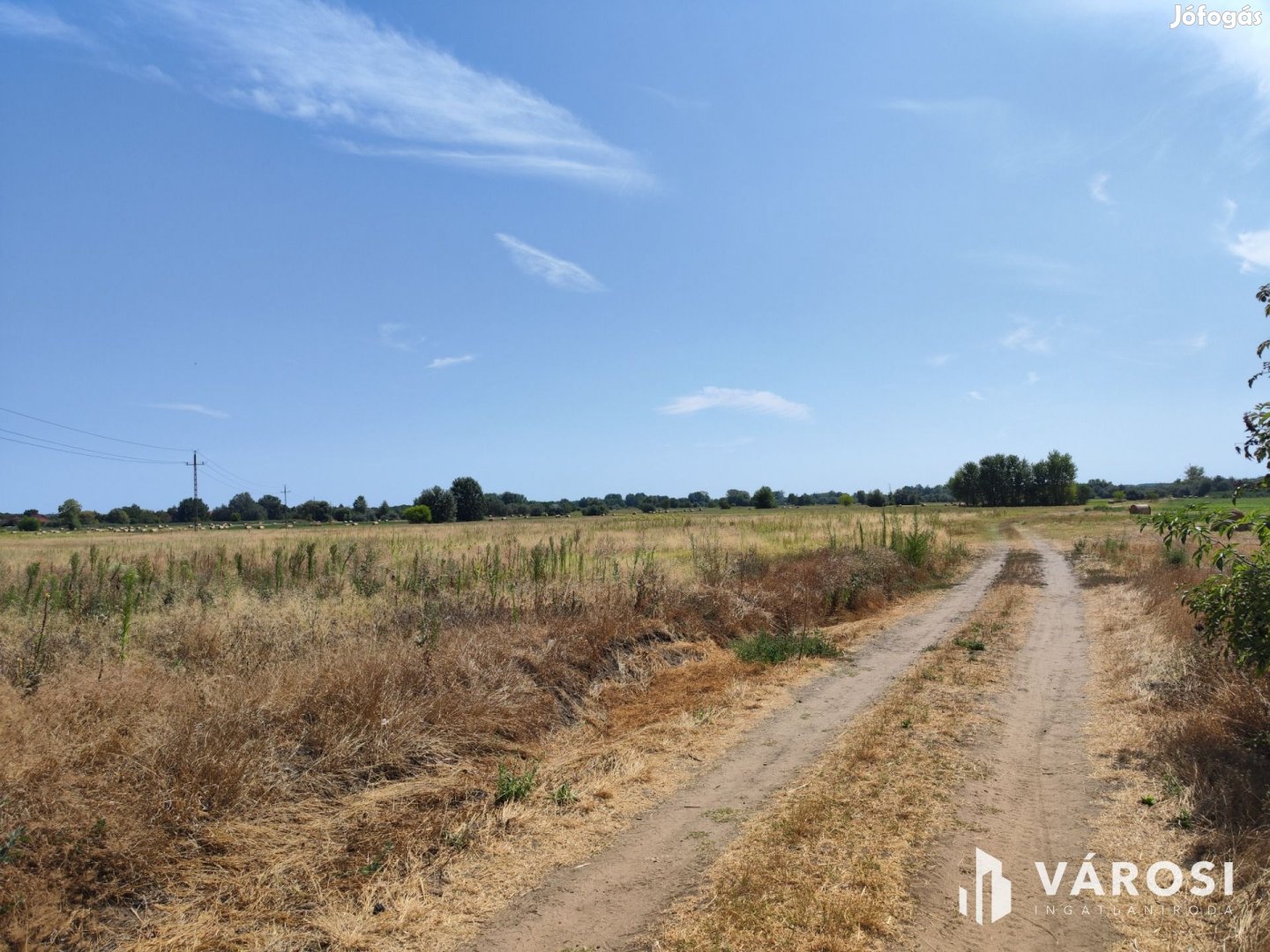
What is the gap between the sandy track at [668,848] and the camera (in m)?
3.88

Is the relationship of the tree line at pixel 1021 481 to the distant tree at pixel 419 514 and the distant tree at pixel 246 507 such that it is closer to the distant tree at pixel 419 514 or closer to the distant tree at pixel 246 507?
the distant tree at pixel 419 514

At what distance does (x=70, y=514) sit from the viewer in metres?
87.6

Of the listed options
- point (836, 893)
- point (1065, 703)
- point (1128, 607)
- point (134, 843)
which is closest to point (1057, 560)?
point (1128, 607)

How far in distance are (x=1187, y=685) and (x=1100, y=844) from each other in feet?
13.3

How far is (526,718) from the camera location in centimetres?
749

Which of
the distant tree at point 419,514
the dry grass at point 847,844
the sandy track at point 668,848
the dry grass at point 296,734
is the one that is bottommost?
the sandy track at point 668,848

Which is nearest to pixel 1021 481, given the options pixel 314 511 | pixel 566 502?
pixel 566 502

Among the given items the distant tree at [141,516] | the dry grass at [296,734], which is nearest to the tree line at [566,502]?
the distant tree at [141,516]

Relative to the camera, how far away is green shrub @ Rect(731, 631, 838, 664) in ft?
35.0

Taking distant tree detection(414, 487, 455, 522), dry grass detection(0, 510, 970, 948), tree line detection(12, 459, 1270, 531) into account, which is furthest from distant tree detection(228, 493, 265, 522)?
dry grass detection(0, 510, 970, 948)

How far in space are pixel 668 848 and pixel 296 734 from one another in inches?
129

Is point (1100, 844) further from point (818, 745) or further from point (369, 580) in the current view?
point (369, 580)

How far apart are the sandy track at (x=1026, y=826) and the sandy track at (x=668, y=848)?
4.65 ft

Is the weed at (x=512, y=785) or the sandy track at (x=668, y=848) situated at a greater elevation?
the weed at (x=512, y=785)
